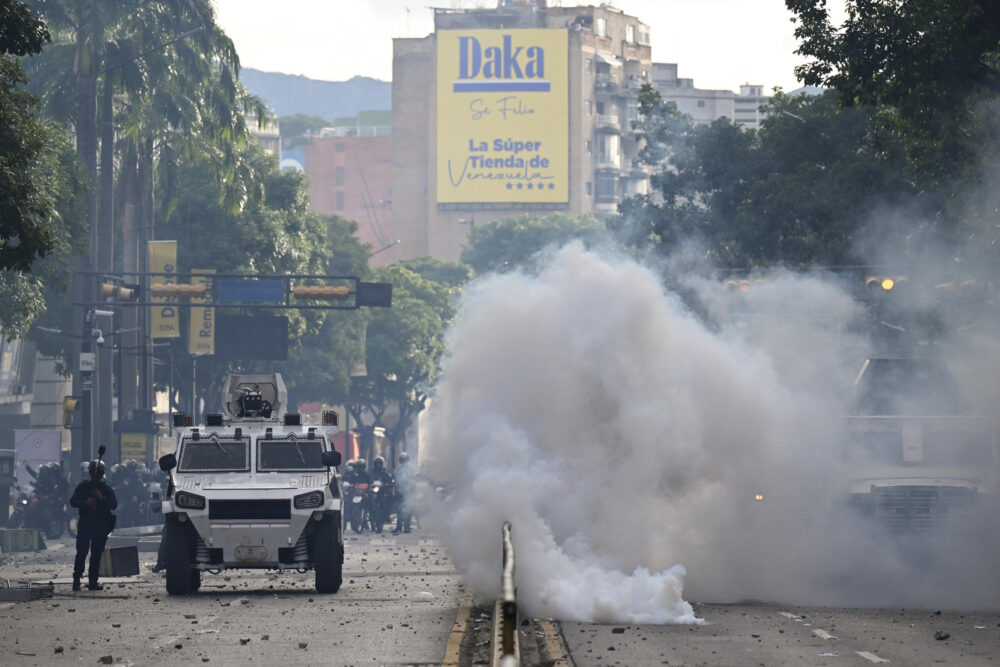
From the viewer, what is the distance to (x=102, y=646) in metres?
15.2

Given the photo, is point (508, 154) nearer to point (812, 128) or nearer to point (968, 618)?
point (812, 128)

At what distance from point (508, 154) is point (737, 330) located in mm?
111981

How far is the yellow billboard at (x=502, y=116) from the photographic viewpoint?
462 feet

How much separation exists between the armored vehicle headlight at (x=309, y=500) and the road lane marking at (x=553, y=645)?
17.2 ft

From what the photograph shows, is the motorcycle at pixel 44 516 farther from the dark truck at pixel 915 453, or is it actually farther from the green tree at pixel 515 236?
the green tree at pixel 515 236

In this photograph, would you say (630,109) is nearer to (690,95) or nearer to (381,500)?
(690,95)

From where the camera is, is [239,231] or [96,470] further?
[239,231]

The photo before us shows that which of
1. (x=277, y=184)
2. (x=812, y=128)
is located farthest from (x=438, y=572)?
(x=277, y=184)

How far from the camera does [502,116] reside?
14062 centimetres

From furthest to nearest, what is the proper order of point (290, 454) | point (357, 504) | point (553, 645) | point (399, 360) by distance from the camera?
point (399, 360), point (357, 504), point (290, 454), point (553, 645)

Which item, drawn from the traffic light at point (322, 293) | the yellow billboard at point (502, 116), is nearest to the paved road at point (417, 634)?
the traffic light at point (322, 293)

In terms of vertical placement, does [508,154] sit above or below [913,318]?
above

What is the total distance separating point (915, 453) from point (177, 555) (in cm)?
978

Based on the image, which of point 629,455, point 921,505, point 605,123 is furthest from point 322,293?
point 605,123
